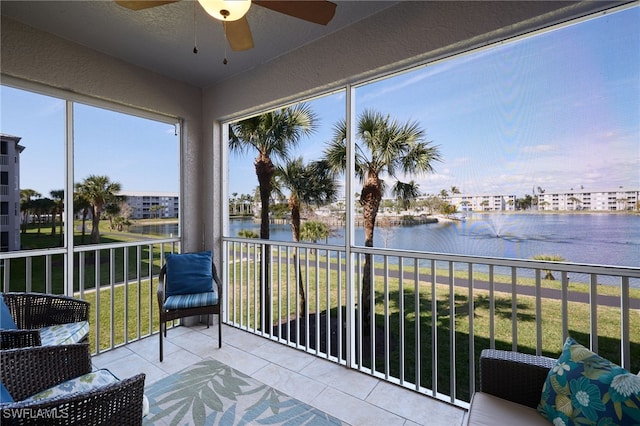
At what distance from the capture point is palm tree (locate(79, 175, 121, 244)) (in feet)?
8.92

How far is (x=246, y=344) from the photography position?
2.91 m

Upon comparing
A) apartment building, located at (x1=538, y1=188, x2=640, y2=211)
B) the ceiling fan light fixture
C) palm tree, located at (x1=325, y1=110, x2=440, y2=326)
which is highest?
the ceiling fan light fixture

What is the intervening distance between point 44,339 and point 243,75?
2.76 m

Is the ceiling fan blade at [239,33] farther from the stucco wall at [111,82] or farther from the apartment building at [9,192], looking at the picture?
the apartment building at [9,192]

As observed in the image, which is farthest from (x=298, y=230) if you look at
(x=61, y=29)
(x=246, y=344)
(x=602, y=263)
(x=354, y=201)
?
(x=61, y=29)

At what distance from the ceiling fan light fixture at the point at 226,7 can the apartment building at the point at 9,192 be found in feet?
7.25

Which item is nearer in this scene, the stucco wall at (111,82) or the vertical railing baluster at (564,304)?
the vertical railing baluster at (564,304)

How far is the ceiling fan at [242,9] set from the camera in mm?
1310

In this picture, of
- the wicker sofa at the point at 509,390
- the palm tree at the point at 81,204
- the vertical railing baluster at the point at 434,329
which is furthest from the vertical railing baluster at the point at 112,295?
the wicker sofa at the point at 509,390

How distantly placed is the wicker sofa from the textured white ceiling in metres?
2.40

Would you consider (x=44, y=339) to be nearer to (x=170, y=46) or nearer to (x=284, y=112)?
(x=170, y=46)

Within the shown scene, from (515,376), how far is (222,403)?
5.94 feet

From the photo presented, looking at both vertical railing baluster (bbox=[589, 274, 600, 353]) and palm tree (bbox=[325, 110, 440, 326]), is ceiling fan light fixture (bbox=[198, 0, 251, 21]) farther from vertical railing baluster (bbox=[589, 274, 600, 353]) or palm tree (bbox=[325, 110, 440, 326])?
vertical railing baluster (bbox=[589, 274, 600, 353])

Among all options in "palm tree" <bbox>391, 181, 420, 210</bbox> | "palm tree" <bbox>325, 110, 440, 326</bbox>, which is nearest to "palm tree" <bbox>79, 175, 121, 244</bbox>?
"palm tree" <bbox>325, 110, 440, 326</bbox>
